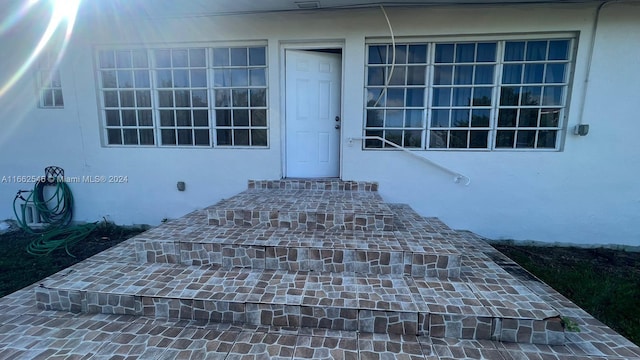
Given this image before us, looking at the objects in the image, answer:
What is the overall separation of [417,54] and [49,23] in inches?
195

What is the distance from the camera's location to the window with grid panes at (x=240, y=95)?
3750 millimetres

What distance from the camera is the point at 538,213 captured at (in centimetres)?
359

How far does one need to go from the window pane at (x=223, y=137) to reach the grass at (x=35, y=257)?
1718 millimetres

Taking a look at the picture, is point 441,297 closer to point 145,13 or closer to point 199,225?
point 199,225

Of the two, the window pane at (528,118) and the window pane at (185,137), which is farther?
the window pane at (185,137)

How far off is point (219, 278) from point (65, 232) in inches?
123

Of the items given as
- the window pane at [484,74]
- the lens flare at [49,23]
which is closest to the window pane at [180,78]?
the lens flare at [49,23]

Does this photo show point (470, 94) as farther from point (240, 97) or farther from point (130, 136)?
point (130, 136)

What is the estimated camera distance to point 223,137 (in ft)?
13.0

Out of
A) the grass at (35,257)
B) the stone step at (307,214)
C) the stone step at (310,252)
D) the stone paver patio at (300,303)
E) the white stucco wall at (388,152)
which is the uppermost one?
the white stucco wall at (388,152)

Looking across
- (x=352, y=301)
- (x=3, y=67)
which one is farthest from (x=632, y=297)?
(x=3, y=67)

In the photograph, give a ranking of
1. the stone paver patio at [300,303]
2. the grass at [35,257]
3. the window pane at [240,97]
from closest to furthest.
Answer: the stone paver patio at [300,303] → the grass at [35,257] → the window pane at [240,97]

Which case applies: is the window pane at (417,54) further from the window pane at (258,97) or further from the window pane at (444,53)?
the window pane at (258,97)

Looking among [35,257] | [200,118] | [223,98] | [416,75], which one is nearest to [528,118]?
[416,75]
